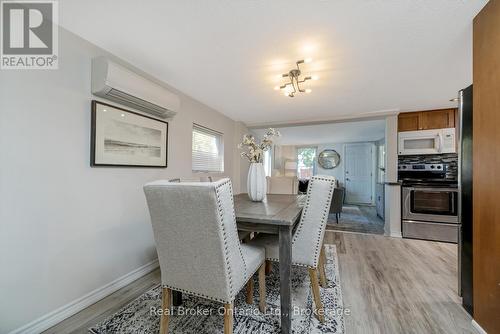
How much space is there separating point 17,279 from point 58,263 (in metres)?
0.21

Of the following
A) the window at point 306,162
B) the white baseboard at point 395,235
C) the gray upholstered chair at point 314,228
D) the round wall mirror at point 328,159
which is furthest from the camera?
the window at point 306,162

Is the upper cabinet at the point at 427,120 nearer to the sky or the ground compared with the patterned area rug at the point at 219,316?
nearer to the sky

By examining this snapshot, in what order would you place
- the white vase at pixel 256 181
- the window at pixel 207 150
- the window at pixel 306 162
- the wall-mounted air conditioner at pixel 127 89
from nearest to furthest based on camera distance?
the wall-mounted air conditioner at pixel 127 89
the white vase at pixel 256 181
the window at pixel 207 150
the window at pixel 306 162

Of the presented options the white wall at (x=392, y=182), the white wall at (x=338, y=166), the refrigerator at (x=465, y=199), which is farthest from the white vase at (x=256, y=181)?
the white wall at (x=338, y=166)

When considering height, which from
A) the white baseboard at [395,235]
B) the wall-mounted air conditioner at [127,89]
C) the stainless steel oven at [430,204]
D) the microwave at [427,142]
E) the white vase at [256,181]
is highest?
the wall-mounted air conditioner at [127,89]

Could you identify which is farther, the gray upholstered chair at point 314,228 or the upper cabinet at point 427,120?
the upper cabinet at point 427,120

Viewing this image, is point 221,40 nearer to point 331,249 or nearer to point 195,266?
point 195,266

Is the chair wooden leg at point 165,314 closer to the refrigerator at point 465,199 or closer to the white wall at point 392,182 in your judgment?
the refrigerator at point 465,199

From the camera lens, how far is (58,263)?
4.87 ft

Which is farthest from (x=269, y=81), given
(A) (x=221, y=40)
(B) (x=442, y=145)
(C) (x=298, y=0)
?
(B) (x=442, y=145)

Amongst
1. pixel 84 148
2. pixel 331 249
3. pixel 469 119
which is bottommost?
pixel 331 249

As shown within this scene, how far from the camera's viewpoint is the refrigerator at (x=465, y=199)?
153 centimetres
